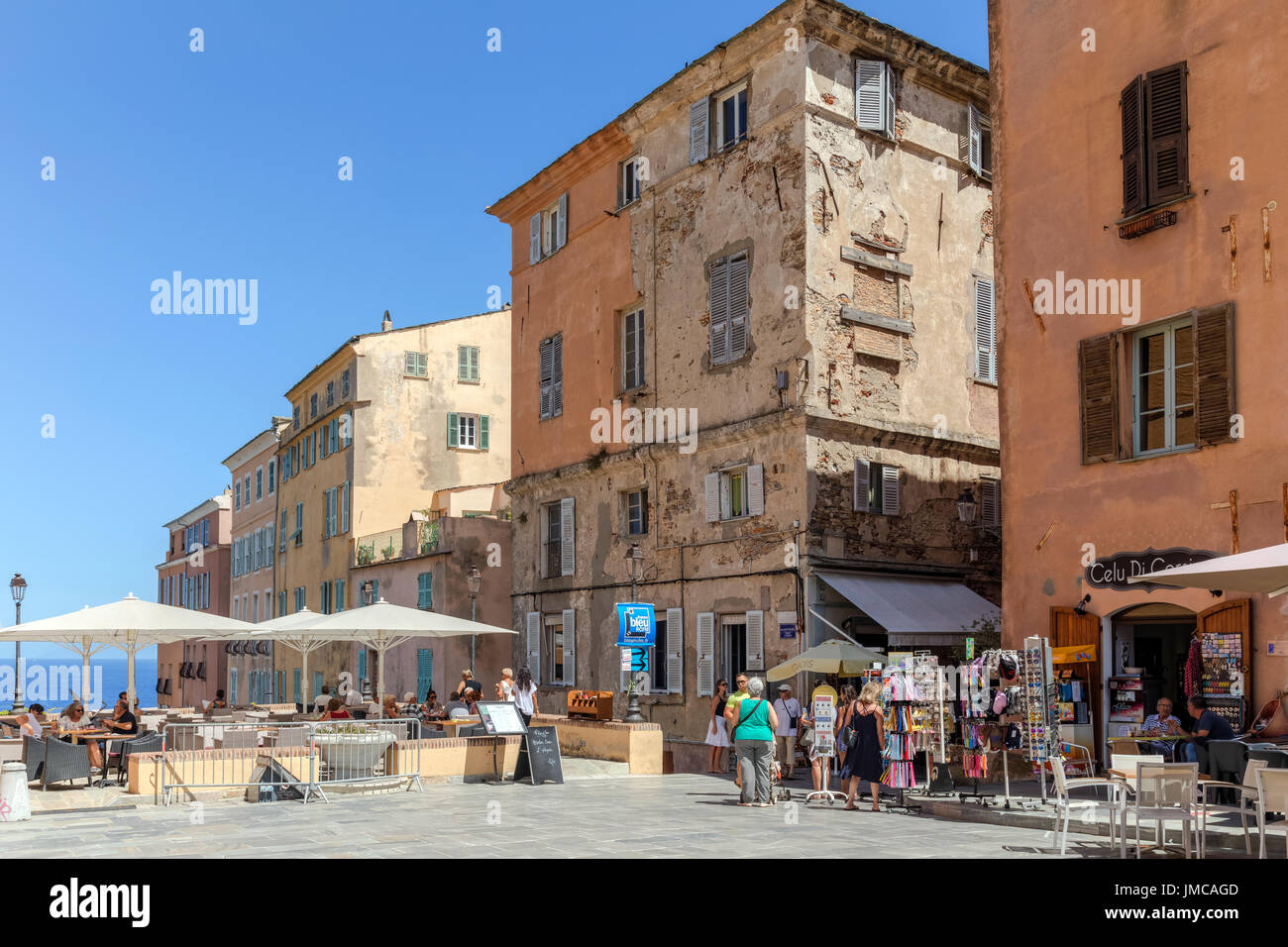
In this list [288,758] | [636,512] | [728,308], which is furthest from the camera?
[636,512]

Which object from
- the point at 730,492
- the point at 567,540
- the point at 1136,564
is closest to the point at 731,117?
the point at 730,492

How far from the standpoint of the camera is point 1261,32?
48.9 feet

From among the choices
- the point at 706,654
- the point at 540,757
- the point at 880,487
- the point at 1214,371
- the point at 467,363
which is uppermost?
the point at 467,363

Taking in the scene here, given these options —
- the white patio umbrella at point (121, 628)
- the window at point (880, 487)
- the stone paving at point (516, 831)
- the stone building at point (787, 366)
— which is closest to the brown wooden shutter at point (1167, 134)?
the stone building at point (787, 366)

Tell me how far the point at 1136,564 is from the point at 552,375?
16327 mm

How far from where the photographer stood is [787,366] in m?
22.2

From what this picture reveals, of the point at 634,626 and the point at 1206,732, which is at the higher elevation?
the point at 634,626

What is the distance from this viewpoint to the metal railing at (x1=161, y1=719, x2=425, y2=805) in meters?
15.7

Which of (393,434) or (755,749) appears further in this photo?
(393,434)

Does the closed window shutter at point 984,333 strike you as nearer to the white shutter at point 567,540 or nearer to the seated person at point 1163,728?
the white shutter at point 567,540

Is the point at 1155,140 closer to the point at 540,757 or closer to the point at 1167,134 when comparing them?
the point at 1167,134

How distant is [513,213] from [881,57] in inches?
446
